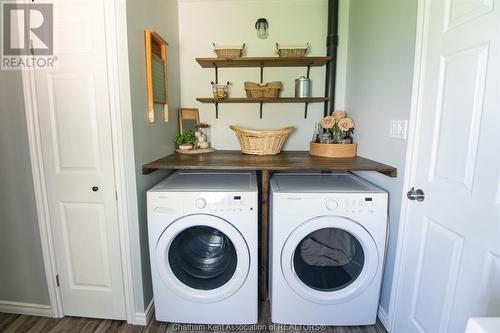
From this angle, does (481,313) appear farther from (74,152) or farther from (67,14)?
(67,14)

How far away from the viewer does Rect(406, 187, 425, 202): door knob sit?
3.96ft

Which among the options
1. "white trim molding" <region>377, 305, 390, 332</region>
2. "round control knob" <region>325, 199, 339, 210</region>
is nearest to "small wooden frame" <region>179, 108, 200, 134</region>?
"round control knob" <region>325, 199, 339, 210</region>

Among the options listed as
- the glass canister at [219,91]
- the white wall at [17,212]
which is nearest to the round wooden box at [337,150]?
the glass canister at [219,91]

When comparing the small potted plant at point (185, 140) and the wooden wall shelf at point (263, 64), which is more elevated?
the wooden wall shelf at point (263, 64)

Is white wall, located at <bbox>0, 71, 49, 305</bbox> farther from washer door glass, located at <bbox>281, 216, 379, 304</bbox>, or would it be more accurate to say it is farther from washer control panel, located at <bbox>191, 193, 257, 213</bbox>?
washer door glass, located at <bbox>281, 216, 379, 304</bbox>

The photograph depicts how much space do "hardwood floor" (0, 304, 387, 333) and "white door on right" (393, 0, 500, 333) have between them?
50 cm

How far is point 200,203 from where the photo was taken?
1.42 metres

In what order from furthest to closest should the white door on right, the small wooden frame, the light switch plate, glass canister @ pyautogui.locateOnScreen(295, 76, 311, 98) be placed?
the small wooden frame → glass canister @ pyautogui.locateOnScreen(295, 76, 311, 98) → the light switch plate → the white door on right

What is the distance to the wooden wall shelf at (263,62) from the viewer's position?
6.23ft

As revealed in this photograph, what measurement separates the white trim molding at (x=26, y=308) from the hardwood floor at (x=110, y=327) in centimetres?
3

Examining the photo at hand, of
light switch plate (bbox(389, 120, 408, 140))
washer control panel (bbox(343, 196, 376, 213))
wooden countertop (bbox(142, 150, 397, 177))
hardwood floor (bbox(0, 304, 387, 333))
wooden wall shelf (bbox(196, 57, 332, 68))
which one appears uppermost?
wooden wall shelf (bbox(196, 57, 332, 68))

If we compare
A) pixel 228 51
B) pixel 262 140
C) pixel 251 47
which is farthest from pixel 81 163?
pixel 251 47

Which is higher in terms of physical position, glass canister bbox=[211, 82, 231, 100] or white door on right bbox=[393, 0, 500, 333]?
glass canister bbox=[211, 82, 231, 100]

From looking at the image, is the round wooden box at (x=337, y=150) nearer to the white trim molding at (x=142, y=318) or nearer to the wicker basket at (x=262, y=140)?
the wicker basket at (x=262, y=140)
